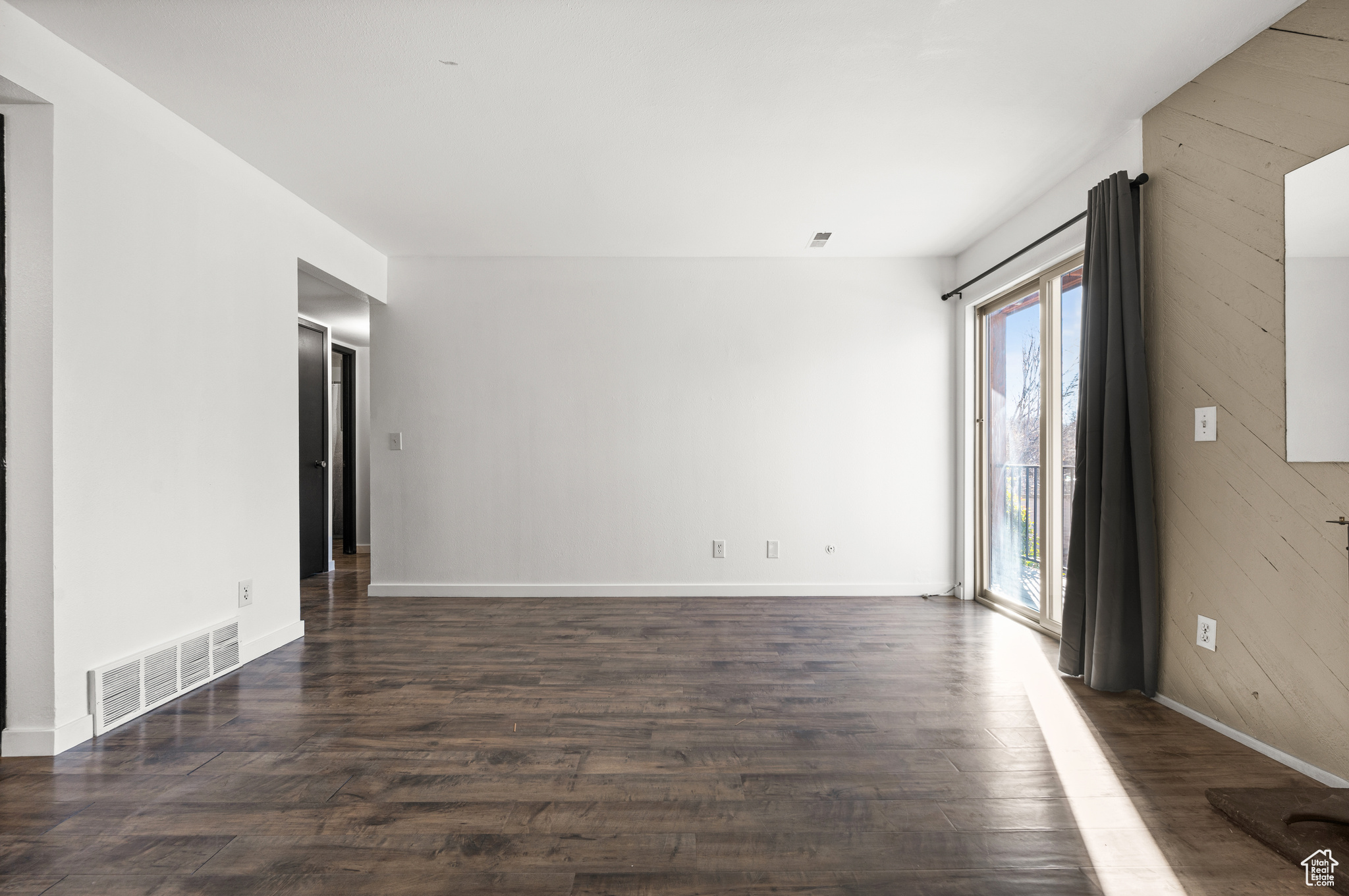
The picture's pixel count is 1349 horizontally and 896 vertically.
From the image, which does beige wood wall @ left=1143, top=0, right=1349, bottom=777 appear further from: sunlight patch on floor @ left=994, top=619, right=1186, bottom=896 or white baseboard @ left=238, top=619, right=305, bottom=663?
white baseboard @ left=238, top=619, right=305, bottom=663

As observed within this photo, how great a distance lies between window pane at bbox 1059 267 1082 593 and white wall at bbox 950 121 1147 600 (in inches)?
7.2

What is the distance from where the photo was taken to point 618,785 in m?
1.96

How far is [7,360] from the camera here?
2.18 meters

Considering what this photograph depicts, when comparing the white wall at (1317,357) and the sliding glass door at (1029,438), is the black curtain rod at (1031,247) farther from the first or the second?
the white wall at (1317,357)

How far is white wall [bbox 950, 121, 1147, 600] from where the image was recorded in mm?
3008

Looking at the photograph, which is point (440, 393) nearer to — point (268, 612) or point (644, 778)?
point (268, 612)

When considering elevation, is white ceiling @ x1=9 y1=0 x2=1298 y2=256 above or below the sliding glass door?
above

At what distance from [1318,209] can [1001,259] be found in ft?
6.81

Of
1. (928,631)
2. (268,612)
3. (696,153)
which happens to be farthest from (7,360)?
(928,631)

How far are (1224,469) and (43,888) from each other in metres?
3.79

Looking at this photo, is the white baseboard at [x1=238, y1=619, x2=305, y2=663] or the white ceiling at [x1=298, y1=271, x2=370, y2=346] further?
the white ceiling at [x1=298, y1=271, x2=370, y2=346]

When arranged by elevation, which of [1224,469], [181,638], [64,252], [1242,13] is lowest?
[181,638]

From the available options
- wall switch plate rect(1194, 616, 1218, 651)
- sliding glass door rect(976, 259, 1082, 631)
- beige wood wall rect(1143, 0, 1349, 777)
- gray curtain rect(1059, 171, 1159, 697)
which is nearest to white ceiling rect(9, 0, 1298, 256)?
beige wood wall rect(1143, 0, 1349, 777)

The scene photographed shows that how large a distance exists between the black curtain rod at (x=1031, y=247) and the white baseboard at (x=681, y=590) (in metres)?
2.19
